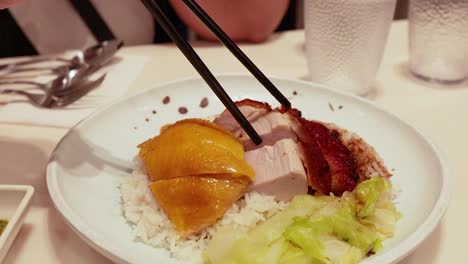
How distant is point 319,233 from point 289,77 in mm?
972

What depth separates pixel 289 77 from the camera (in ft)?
6.23

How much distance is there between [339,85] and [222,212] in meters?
0.91

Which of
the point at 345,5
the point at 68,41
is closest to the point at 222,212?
the point at 345,5

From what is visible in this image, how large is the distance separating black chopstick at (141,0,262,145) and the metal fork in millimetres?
782

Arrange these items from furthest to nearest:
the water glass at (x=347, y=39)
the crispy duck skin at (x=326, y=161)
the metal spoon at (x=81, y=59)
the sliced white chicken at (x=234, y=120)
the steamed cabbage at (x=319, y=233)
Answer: the metal spoon at (x=81, y=59)
the water glass at (x=347, y=39)
the sliced white chicken at (x=234, y=120)
the crispy duck skin at (x=326, y=161)
the steamed cabbage at (x=319, y=233)

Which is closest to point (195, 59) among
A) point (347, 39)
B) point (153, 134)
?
point (153, 134)

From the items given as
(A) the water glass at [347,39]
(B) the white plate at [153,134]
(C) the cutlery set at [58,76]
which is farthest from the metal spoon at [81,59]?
Answer: (A) the water glass at [347,39]

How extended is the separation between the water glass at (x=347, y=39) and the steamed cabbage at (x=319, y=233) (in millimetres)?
705

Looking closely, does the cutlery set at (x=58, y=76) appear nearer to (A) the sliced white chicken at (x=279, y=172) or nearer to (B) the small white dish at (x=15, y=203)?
(B) the small white dish at (x=15, y=203)

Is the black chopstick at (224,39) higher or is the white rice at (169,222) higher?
the black chopstick at (224,39)

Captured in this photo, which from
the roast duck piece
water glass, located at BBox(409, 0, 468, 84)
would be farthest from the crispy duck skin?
water glass, located at BBox(409, 0, 468, 84)

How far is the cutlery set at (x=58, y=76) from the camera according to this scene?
179 centimetres

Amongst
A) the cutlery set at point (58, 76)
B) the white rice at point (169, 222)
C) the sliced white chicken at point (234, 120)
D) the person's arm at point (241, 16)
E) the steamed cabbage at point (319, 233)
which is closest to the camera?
the steamed cabbage at point (319, 233)

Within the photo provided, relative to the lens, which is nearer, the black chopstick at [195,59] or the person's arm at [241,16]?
the black chopstick at [195,59]
